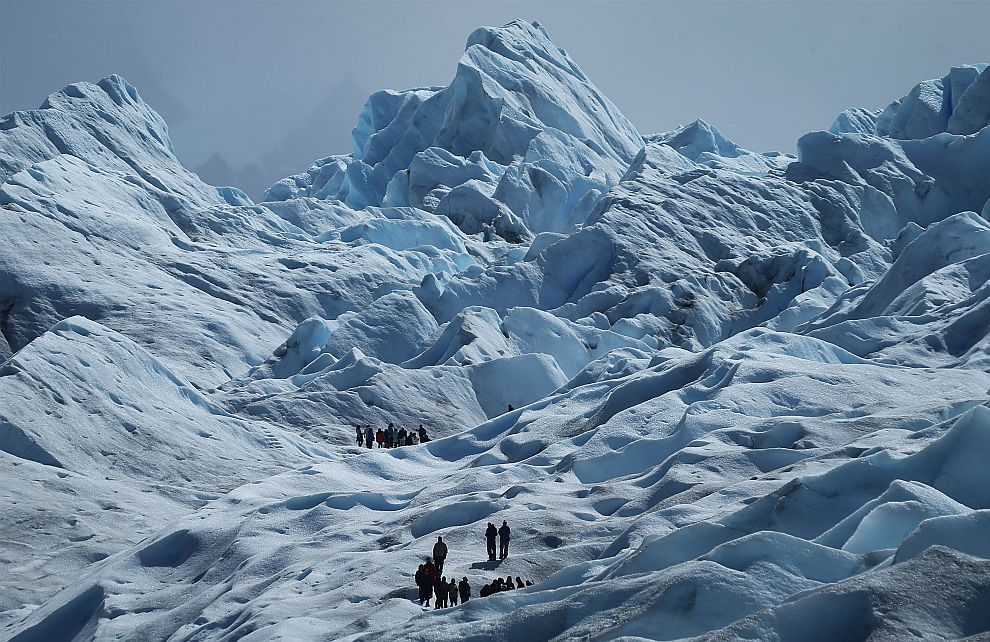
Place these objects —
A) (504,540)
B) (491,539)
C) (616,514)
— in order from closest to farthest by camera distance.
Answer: (491,539)
(504,540)
(616,514)

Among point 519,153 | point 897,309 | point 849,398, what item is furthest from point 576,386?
point 519,153

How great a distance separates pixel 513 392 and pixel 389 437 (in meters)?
6.80

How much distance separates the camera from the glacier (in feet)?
42.0

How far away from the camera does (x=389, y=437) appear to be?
33.8 metres

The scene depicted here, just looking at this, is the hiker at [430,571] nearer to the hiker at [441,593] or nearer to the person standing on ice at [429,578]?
the person standing on ice at [429,578]

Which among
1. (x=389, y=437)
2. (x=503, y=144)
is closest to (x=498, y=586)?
(x=389, y=437)

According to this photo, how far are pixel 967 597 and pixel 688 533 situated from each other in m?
4.41

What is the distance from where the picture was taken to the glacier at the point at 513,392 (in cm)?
1280

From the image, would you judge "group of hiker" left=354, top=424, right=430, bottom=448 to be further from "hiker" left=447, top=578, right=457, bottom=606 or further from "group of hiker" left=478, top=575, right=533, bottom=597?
"group of hiker" left=478, top=575, right=533, bottom=597

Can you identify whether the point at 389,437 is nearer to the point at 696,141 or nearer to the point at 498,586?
the point at 498,586

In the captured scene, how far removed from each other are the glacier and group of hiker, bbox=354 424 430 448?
2.78 ft

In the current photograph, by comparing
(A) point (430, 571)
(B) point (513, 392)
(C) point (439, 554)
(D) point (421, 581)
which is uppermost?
(B) point (513, 392)

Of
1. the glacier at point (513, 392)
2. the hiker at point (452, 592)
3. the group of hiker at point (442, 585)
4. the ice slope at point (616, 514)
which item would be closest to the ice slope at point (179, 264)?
the glacier at point (513, 392)

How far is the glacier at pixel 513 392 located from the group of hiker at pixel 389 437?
85 cm
